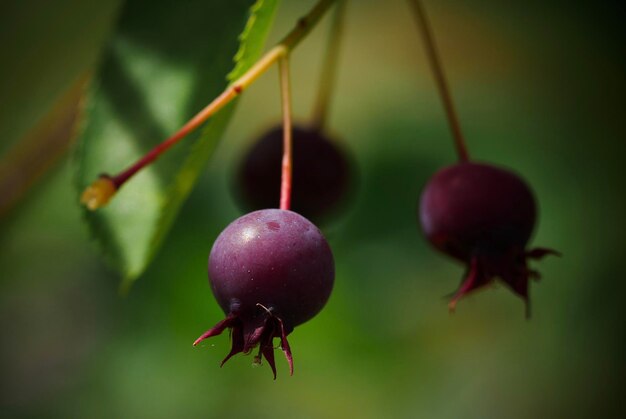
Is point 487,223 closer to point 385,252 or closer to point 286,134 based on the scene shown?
point 286,134

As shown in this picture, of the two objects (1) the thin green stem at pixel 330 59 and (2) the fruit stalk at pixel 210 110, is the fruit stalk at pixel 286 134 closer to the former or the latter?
(2) the fruit stalk at pixel 210 110

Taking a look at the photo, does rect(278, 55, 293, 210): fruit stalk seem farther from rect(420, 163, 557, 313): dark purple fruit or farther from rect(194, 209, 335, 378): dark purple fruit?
rect(420, 163, 557, 313): dark purple fruit

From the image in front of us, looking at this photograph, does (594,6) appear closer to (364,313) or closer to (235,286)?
(364,313)

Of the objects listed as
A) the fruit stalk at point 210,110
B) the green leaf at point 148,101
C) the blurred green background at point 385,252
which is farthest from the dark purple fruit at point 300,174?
the blurred green background at point 385,252

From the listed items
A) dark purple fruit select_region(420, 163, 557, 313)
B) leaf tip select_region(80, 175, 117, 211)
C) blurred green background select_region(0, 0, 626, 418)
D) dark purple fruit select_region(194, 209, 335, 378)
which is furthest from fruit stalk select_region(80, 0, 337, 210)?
blurred green background select_region(0, 0, 626, 418)

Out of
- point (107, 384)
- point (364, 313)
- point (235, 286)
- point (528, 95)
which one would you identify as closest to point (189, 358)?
point (107, 384)

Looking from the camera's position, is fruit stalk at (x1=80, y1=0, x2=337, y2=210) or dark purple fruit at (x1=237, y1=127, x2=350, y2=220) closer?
fruit stalk at (x1=80, y1=0, x2=337, y2=210)

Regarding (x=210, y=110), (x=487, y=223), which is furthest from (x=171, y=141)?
(x=487, y=223)
